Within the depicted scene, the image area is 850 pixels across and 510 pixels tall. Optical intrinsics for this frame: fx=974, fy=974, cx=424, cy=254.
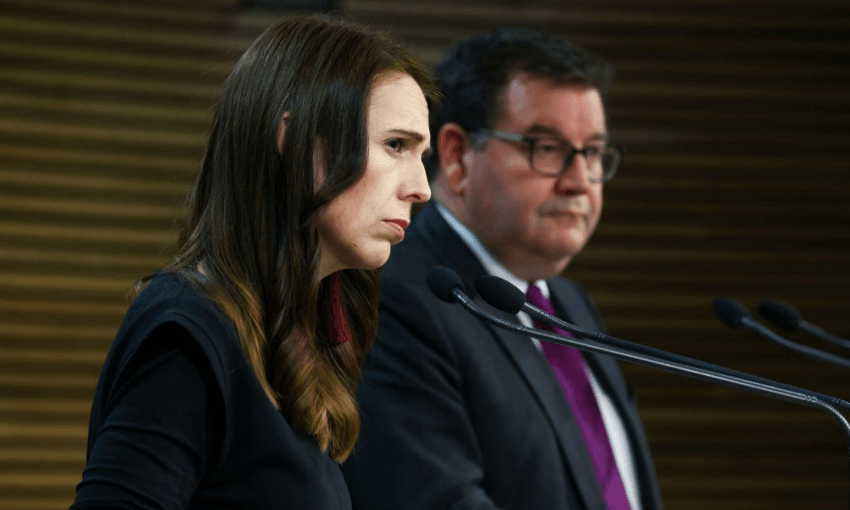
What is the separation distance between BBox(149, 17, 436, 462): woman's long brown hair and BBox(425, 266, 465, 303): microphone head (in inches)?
13.3

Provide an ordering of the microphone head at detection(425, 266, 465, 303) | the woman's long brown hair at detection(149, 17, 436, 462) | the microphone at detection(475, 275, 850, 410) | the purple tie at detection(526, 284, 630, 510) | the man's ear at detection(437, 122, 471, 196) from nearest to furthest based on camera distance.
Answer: the woman's long brown hair at detection(149, 17, 436, 462)
the microphone at detection(475, 275, 850, 410)
the microphone head at detection(425, 266, 465, 303)
the purple tie at detection(526, 284, 630, 510)
the man's ear at detection(437, 122, 471, 196)

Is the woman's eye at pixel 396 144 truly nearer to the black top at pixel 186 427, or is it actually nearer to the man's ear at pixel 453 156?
the black top at pixel 186 427

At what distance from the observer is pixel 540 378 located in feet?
7.43

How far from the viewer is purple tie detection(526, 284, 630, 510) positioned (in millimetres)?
2293

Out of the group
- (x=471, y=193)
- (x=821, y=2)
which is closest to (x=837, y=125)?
(x=821, y=2)

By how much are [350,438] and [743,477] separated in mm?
3345

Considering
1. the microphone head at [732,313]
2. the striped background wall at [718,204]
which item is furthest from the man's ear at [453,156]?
the striped background wall at [718,204]

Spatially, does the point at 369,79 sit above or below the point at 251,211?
above

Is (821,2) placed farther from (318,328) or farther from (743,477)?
(318,328)

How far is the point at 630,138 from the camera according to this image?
444 centimetres

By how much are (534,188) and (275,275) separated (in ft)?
3.91

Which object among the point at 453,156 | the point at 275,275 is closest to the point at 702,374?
the point at 275,275

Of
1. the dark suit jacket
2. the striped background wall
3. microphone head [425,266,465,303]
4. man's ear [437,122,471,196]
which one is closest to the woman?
microphone head [425,266,465,303]

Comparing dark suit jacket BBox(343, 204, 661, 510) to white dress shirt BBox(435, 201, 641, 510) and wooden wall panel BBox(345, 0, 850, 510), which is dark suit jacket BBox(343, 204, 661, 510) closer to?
white dress shirt BBox(435, 201, 641, 510)
